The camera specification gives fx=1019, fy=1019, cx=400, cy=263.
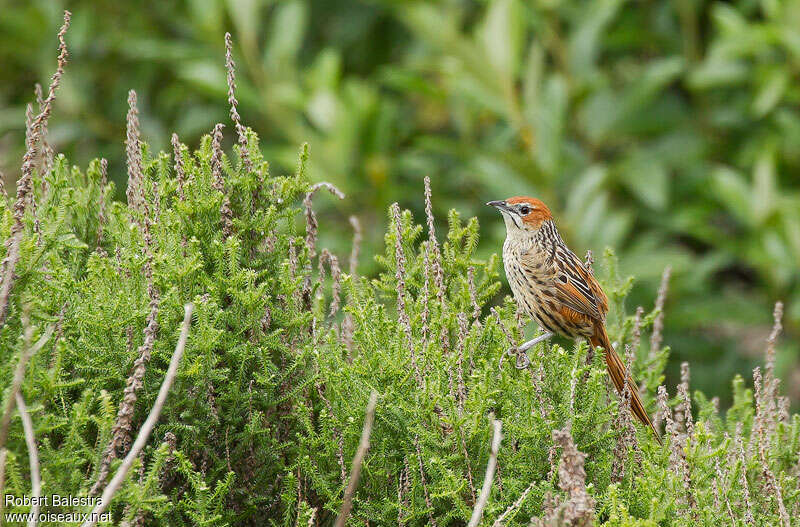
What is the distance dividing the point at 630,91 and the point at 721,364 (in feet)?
6.15

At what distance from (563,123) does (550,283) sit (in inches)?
105

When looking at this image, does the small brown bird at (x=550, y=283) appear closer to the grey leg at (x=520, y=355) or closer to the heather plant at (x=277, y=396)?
the grey leg at (x=520, y=355)

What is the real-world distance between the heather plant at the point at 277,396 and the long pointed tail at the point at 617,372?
0.25 meters

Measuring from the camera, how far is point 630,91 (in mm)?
6543

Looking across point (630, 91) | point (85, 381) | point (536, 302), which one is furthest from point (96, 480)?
point (630, 91)

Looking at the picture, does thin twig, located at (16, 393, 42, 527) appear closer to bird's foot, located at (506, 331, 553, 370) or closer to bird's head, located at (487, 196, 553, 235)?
bird's foot, located at (506, 331, 553, 370)

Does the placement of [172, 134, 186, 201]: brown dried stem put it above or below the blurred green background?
below

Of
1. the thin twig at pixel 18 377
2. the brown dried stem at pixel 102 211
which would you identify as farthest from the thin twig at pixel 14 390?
the brown dried stem at pixel 102 211

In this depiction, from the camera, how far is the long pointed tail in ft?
10.8

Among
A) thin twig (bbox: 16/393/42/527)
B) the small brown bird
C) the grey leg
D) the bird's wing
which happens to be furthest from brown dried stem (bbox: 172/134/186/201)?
the bird's wing

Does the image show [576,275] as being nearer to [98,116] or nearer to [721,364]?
[721,364]

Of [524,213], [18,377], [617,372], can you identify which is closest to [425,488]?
[617,372]

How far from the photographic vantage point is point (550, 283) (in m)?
3.98

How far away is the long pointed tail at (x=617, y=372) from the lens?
3.30m
